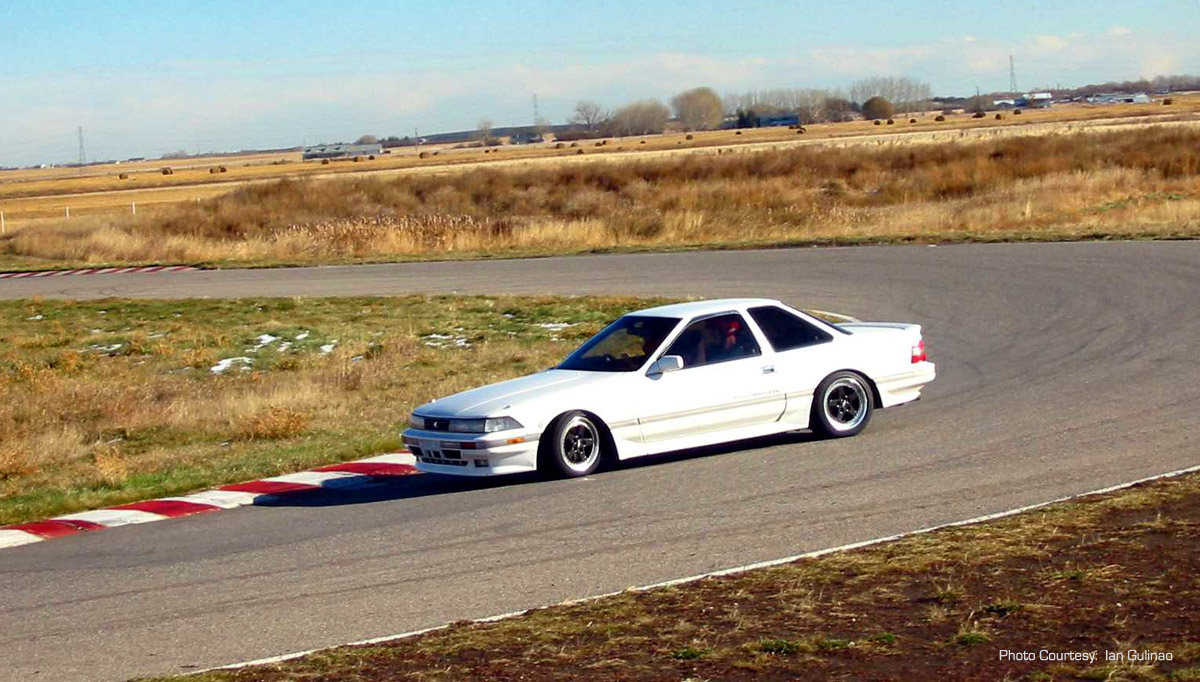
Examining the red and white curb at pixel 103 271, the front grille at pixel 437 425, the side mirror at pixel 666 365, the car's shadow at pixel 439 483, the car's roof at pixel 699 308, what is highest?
the red and white curb at pixel 103 271

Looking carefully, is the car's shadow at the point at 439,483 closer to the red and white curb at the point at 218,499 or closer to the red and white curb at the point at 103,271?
the red and white curb at the point at 218,499

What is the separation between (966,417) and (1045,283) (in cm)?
1084

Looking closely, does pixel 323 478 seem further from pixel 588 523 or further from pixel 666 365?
pixel 588 523

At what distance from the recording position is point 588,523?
9633 mm

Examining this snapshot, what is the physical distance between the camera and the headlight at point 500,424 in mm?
11117

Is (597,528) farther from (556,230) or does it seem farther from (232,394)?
(556,230)

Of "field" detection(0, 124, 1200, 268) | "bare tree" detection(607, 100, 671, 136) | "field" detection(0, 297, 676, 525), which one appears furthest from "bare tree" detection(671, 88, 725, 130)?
"field" detection(0, 297, 676, 525)

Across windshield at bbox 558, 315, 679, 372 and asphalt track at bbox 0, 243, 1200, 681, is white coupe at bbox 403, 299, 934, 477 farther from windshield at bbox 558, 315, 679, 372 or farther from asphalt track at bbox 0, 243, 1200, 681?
asphalt track at bbox 0, 243, 1200, 681

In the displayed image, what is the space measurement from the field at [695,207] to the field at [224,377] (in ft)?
39.1

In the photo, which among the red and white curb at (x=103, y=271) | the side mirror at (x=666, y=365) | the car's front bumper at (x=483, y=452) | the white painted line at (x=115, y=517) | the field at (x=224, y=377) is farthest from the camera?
the red and white curb at (x=103, y=271)

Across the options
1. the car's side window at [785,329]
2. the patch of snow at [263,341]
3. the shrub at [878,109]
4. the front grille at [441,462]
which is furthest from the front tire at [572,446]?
the shrub at [878,109]

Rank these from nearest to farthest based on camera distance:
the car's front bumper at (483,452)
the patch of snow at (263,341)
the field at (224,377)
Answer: the car's front bumper at (483,452) < the field at (224,377) < the patch of snow at (263,341)

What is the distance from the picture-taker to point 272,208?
173ft

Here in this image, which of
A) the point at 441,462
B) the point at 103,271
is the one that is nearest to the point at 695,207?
the point at 103,271
